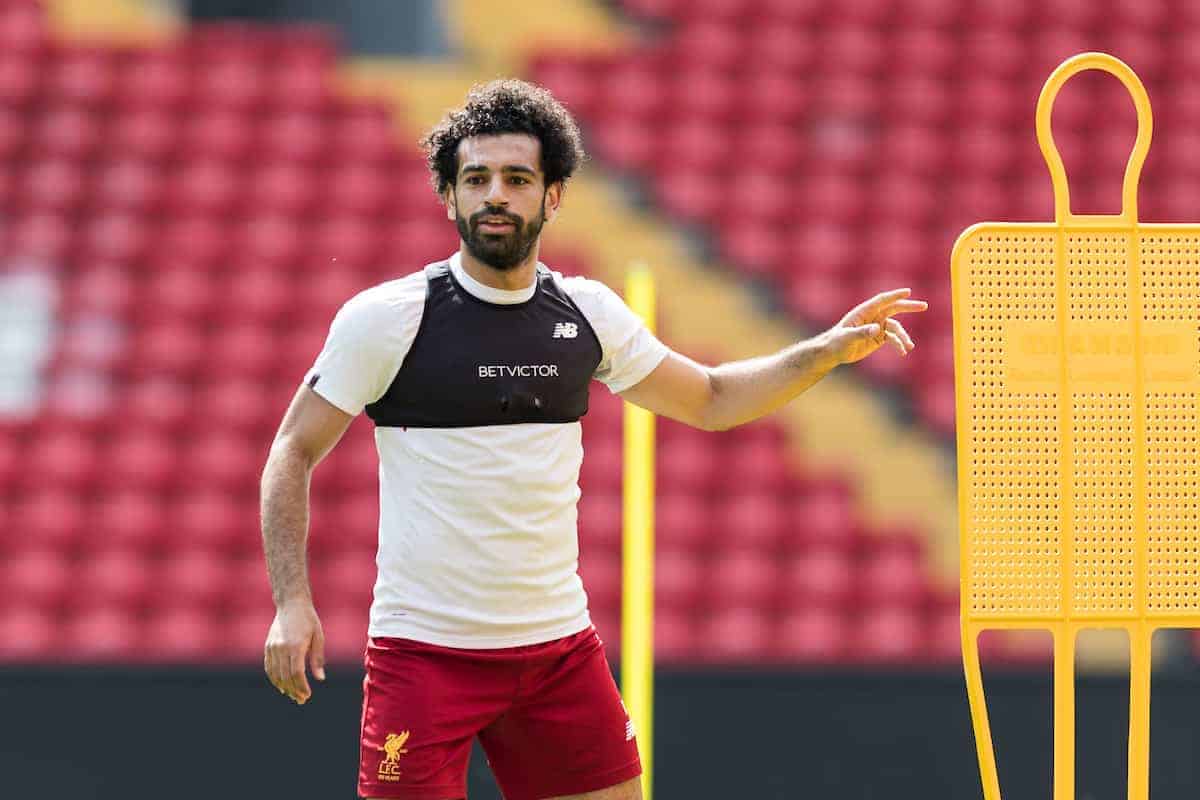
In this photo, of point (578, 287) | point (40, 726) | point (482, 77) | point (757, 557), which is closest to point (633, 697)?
point (757, 557)

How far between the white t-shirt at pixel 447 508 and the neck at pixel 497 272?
0.03 meters

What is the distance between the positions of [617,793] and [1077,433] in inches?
43.4

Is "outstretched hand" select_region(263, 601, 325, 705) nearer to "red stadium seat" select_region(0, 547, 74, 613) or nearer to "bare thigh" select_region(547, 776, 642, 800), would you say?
"bare thigh" select_region(547, 776, 642, 800)

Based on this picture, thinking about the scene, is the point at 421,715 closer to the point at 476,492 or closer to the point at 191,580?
the point at 476,492

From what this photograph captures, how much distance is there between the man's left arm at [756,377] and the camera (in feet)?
11.0

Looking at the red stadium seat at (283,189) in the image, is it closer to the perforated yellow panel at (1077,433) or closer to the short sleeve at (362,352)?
the short sleeve at (362,352)

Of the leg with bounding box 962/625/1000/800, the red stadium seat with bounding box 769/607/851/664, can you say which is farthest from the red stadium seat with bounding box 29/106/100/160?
the leg with bounding box 962/625/1000/800

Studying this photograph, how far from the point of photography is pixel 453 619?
10.3 feet

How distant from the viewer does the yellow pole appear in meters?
5.96

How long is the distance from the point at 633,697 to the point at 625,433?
143 cm

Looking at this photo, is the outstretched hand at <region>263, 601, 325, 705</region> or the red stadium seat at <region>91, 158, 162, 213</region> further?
the red stadium seat at <region>91, 158, 162, 213</region>

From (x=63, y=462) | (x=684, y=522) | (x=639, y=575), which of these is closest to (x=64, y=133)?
(x=63, y=462)

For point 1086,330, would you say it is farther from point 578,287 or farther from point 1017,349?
point 578,287

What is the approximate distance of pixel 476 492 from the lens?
3154mm
